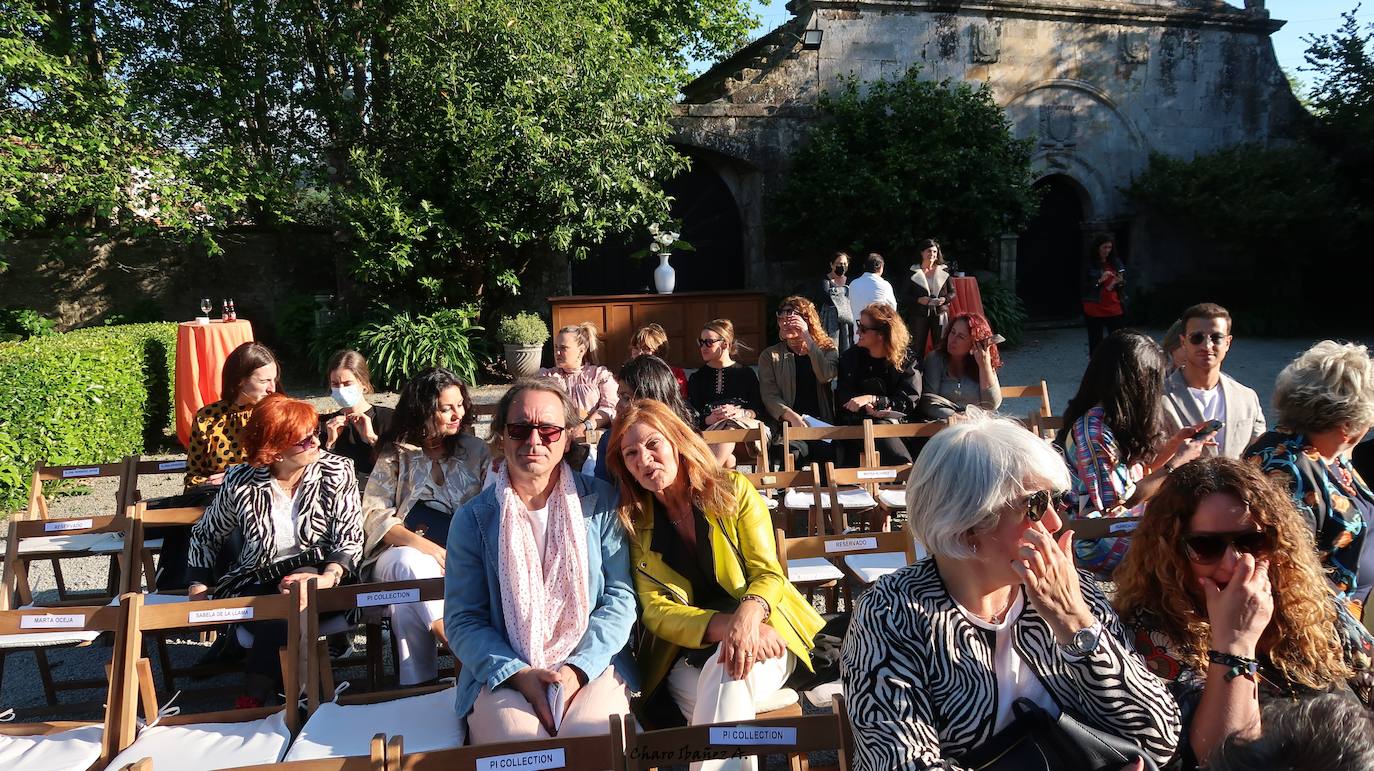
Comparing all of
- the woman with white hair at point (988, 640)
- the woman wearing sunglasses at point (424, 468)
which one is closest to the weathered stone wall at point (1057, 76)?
the woman wearing sunglasses at point (424, 468)

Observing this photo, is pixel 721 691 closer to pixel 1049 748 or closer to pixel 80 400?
pixel 1049 748

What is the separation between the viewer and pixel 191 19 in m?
11.9

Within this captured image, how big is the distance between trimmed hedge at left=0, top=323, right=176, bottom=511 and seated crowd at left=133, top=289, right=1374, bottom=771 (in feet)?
9.93

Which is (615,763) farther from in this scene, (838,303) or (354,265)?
(354,265)

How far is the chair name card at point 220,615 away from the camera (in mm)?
2898

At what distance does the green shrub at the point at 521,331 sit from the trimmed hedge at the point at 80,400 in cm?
415

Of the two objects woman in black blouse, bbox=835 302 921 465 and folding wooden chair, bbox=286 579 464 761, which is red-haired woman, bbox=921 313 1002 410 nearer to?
woman in black blouse, bbox=835 302 921 465

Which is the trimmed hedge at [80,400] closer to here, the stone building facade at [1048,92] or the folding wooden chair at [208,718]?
the folding wooden chair at [208,718]

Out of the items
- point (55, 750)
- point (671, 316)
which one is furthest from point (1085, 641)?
point (671, 316)

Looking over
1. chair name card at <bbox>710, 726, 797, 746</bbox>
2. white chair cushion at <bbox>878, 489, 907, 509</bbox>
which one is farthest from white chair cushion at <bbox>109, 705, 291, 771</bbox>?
white chair cushion at <bbox>878, 489, 907, 509</bbox>

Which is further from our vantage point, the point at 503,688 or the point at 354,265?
the point at 354,265

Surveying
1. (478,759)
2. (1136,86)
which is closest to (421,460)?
(478,759)

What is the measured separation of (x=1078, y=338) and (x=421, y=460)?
13.9 m

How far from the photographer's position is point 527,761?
2.18m
